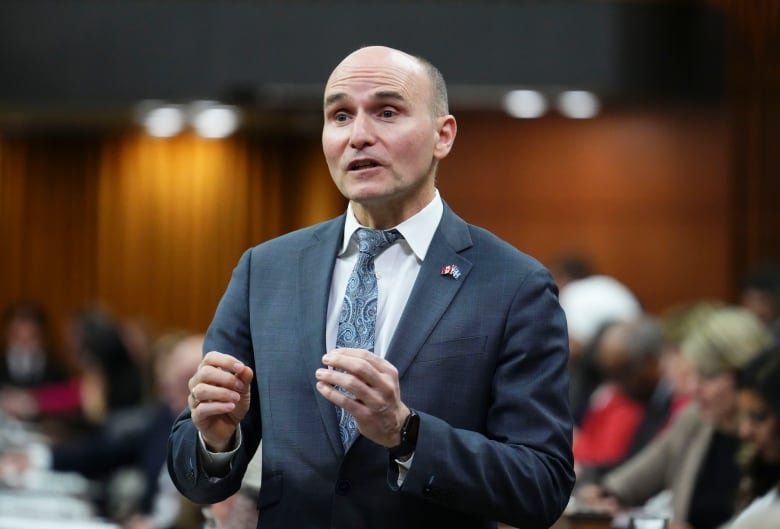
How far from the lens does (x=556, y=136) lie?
1372 centimetres

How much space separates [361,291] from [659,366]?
414 cm

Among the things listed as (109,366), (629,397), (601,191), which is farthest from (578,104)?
(629,397)

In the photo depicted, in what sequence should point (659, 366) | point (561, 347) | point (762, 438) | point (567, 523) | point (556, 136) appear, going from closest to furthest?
point (561, 347)
point (762, 438)
point (567, 523)
point (659, 366)
point (556, 136)

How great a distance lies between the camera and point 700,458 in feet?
16.9

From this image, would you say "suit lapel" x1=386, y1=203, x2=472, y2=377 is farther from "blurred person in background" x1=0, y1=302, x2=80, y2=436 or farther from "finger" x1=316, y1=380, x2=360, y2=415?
"blurred person in background" x1=0, y1=302, x2=80, y2=436

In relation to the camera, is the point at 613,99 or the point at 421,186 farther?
the point at 613,99

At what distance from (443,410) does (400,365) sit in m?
0.11

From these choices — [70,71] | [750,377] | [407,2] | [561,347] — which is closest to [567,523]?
[750,377]

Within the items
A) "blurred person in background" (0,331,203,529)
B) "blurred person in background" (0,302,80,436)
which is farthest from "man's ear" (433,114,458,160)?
"blurred person in background" (0,302,80,436)

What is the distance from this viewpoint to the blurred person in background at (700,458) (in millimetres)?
5129

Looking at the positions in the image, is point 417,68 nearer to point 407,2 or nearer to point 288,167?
point 407,2

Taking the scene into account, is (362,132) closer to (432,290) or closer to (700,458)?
(432,290)

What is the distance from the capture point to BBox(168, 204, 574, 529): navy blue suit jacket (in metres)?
→ 2.45

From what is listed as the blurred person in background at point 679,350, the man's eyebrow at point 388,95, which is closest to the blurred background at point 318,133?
the blurred person in background at point 679,350
